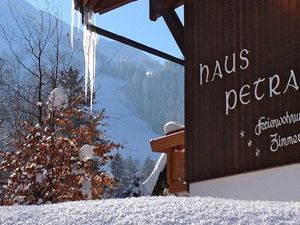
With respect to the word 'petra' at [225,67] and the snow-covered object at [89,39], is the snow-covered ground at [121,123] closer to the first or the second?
the snow-covered object at [89,39]

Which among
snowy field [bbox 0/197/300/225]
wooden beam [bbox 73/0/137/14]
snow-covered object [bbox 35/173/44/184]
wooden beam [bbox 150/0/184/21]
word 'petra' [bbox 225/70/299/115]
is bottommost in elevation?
snowy field [bbox 0/197/300/225]

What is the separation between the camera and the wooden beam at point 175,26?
10273 millimetres

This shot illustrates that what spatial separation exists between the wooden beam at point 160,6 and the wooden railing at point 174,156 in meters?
1.89

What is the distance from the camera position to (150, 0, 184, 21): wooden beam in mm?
10625

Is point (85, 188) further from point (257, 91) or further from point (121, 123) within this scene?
point (121, 123)

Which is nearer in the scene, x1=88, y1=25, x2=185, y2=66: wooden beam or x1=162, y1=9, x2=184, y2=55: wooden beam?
x1=162, y1=9, x2=184, y2=55: wooden beam

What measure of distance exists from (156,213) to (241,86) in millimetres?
4681

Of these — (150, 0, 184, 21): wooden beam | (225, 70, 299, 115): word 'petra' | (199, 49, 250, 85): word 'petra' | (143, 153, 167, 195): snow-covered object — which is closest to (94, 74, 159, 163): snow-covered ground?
(143, 153, 167, 195): snow-covered object

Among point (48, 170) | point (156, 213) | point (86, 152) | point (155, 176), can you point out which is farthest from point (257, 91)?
point (155, 176)

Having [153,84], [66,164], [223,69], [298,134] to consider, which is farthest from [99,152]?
[153,84]

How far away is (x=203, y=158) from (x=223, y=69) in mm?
1127

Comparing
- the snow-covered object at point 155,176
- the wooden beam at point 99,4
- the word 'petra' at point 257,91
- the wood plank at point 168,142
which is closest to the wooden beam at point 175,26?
the wooden beam at point 99,4

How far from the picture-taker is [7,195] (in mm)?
13977

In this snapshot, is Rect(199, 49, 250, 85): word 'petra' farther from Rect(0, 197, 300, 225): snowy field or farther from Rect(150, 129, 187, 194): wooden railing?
Rect(0, 197, 300, 225): snowy field
